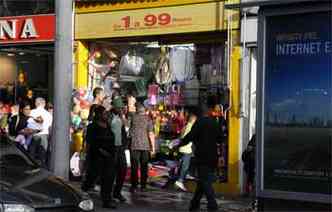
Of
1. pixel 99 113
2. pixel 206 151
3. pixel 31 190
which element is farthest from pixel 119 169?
pixel 31 190

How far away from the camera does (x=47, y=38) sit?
1689 cm

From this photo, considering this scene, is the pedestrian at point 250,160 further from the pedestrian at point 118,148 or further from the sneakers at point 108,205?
the sneakers at point 108,205

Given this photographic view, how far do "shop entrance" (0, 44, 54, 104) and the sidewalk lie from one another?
174 inches

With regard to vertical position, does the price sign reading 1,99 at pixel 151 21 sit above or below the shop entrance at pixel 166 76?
above

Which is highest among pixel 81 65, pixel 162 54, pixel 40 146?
pixel 162 54

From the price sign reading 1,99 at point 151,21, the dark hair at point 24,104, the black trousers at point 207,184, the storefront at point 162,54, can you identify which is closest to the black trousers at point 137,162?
the storefront at point 162,54

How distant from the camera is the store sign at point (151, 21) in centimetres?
1455

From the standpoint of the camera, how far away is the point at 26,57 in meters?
18.2

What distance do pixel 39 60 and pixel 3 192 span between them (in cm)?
1037

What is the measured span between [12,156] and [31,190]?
3.82ft

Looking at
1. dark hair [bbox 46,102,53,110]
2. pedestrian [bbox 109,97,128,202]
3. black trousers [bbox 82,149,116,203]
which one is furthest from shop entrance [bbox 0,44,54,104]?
black trousers [bbox 82,149,116,203]

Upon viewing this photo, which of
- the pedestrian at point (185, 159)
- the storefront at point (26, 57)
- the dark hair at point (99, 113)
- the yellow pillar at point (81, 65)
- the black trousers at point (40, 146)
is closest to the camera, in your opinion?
the dark hair at point (99, 113)

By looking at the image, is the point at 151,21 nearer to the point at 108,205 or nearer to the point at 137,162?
the point at 137,162

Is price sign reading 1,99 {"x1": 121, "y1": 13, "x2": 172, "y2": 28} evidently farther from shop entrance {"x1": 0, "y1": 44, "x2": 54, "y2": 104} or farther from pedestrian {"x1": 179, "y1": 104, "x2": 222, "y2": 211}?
pedestrian {"x1": 179, "y1": 104, "x2": 222, "y2": 211}
